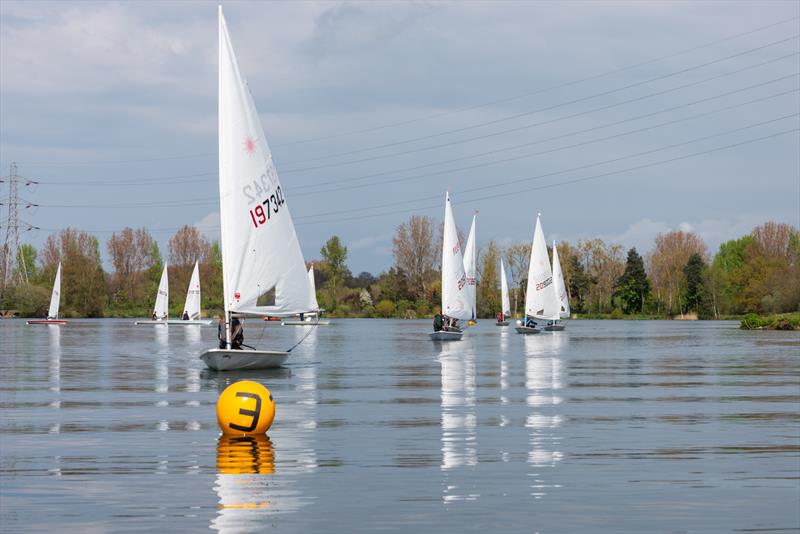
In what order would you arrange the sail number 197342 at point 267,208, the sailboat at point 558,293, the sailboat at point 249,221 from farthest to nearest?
the sailboat at point 558,293 → the sail number 197342 at point 267,208 → the sailboat at point 249,221

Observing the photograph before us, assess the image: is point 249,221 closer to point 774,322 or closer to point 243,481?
point 243,481

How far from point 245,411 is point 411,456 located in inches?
155

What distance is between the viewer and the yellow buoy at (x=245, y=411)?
22922 mm

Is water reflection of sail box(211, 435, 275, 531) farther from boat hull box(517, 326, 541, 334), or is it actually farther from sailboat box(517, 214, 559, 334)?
sailboat box(517, 214, 559, 334)

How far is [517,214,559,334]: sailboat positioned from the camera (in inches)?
4154

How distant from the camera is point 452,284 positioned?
81.3 meters

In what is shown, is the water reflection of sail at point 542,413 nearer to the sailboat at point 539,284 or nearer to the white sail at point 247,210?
the white sail at point 247,210

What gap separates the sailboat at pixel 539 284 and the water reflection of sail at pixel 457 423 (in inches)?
2188

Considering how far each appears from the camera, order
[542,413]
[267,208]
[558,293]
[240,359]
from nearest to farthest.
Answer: [542,413] → [240,359] → [267,208] → [558,293]

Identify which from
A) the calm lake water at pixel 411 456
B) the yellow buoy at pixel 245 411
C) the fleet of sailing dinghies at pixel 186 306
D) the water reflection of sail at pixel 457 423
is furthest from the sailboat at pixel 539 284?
the yellow buoy at pixel 245 411

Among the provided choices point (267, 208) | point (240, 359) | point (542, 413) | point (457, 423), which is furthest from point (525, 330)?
point (457, 423)

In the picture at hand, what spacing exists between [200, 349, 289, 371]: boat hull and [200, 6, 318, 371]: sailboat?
64mm

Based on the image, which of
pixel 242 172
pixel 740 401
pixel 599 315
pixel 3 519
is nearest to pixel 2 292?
pixel 599 315

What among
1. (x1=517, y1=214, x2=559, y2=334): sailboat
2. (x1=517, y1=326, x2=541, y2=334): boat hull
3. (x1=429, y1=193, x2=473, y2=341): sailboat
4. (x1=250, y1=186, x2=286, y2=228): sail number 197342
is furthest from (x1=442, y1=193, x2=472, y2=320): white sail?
(x1=250, y1=186, x2=286, y2=228): sail number 197342
